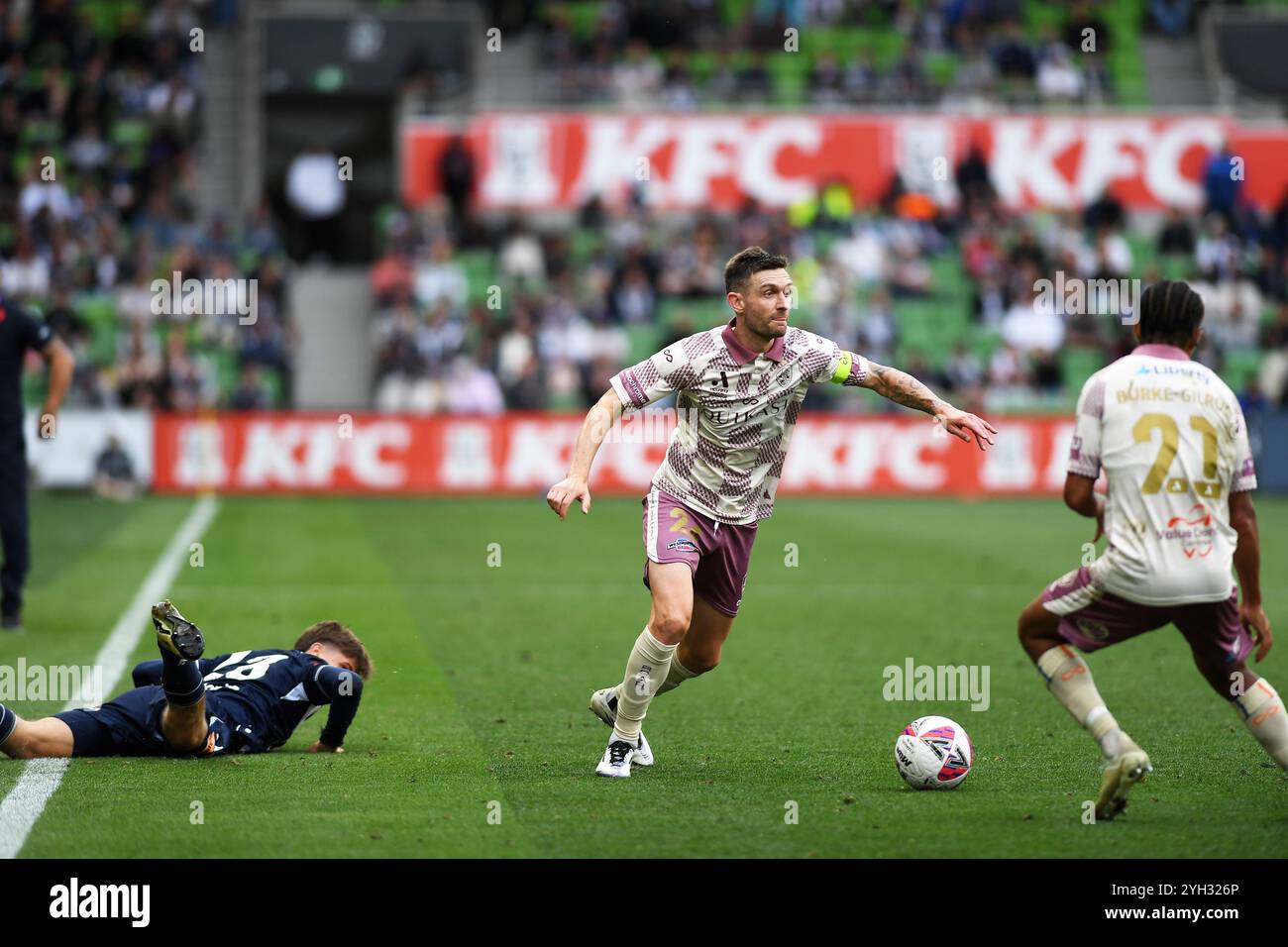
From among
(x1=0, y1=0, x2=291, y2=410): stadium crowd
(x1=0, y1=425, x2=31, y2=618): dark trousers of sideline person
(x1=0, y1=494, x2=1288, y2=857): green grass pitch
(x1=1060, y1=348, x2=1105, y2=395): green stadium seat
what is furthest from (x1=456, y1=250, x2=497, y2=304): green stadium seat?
(x1=0, y1=425, x2=31, y2=618): dark trousers of sideline person

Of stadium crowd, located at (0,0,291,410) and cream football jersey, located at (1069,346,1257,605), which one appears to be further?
stadium crowd, located at (0,0,291,410)

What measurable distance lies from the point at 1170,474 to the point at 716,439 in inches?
Result: 83.5

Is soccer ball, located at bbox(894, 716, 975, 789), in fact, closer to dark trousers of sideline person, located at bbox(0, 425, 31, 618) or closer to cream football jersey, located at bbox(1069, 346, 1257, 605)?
cream football jersey, located at bbox(1069, 346, 1257, 605)

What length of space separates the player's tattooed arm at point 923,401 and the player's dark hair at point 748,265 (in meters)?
0.60

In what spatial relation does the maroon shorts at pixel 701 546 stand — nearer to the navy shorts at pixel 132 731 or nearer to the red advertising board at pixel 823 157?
the navy shorts at pixel 132 731

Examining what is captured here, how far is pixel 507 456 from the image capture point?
1072 inches

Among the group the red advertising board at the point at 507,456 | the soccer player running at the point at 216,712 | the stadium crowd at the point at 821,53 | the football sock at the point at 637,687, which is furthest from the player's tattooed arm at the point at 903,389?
the stadium crowd at the point at 821,53

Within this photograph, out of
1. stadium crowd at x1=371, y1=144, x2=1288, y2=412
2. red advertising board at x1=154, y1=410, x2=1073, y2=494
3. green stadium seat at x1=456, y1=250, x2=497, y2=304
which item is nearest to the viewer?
red advertising board at x1=154, y1=410, x2=1073, y2=494

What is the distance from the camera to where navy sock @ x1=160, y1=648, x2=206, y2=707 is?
24.3 ft

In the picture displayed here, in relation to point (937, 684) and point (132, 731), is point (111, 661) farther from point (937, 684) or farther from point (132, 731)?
point (937, 684)

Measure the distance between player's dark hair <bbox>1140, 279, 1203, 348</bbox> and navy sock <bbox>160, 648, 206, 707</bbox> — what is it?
3.90 meters
